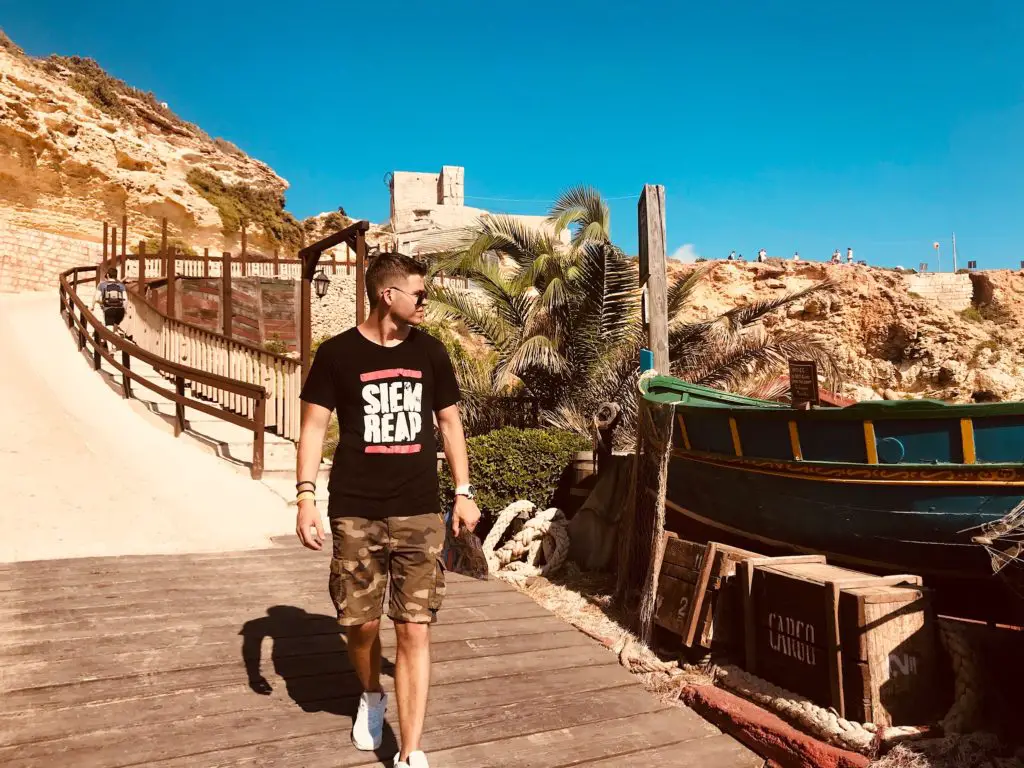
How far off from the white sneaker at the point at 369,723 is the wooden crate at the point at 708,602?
2.00 m

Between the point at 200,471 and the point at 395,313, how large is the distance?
21.9 ft

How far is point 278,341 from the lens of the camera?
2452 cm

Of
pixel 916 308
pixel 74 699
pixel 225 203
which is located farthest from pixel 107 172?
pixel 74 699

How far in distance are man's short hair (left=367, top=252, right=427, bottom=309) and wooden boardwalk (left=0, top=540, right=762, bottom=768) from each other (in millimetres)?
1820

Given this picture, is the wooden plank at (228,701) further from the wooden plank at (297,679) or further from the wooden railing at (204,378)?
the wooden railing at (204,378)

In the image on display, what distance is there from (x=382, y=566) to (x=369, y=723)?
2.28 feet

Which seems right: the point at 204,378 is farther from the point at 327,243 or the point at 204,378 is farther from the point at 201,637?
the point at 201,637

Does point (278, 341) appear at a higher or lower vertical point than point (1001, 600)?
higher

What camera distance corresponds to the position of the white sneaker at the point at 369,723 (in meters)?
2.96

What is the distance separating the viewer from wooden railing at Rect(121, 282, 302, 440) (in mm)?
9672

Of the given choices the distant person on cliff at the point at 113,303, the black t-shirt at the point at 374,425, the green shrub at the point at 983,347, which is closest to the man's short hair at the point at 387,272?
the black t-shirt at the point at 374,425

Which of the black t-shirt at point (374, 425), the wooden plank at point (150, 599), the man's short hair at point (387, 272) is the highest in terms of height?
the man's short hair at point (387, 272)

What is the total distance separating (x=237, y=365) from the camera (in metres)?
10.4

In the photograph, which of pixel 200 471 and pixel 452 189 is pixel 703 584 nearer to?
pixel 200 471
